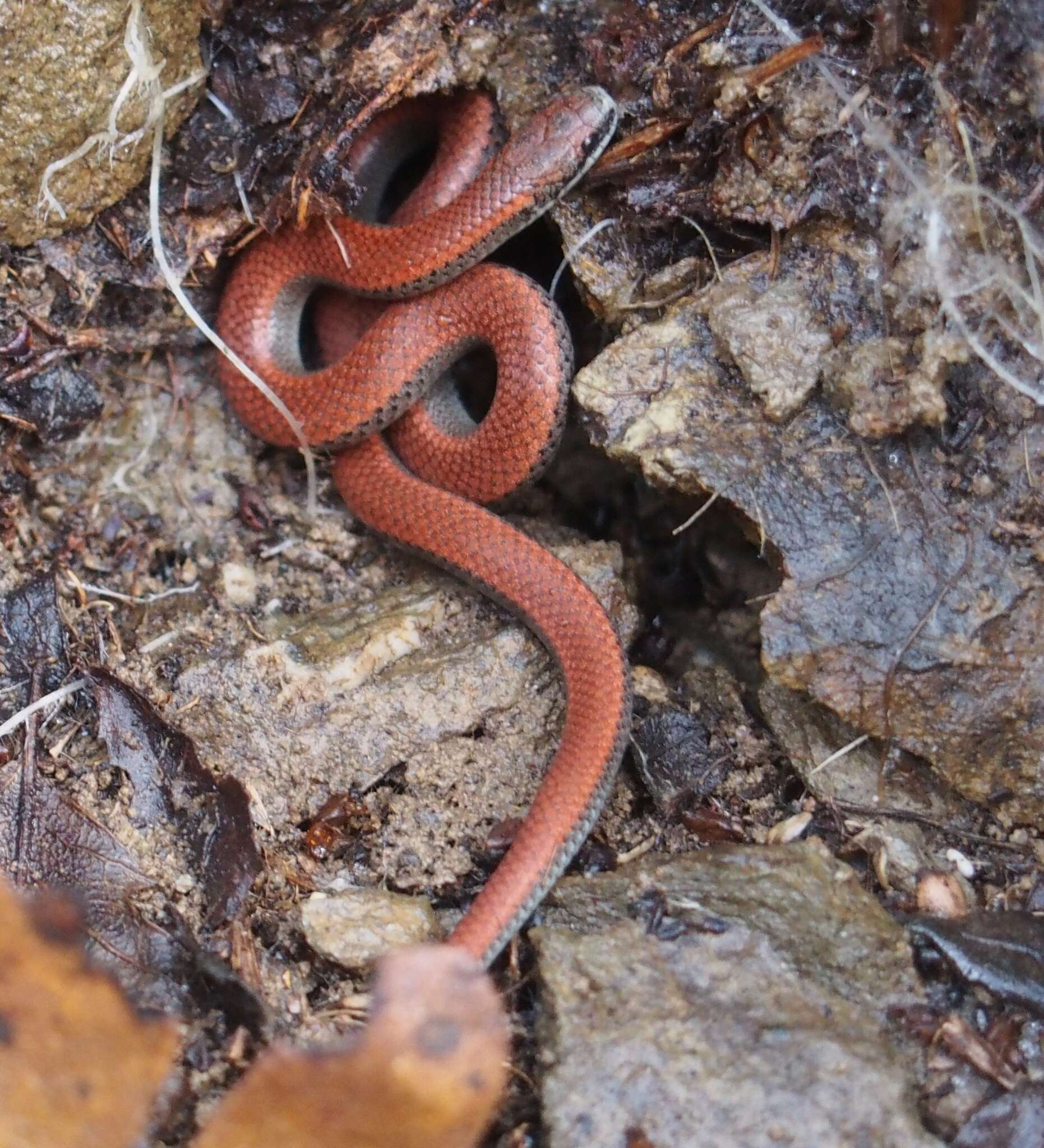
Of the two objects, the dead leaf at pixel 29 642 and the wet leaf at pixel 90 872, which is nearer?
the wet leaf at pixel 90 872

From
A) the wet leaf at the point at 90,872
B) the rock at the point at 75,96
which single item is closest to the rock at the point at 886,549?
the wet leaf at the point at 90,872

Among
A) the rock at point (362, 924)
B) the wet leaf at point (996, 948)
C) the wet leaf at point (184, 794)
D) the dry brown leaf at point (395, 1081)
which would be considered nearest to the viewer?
the dry brown leaf at point (395, 1081)

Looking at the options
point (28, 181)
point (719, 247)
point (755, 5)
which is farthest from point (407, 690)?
point (755, 5)

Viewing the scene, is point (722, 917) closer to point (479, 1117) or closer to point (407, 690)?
point (479, 1117)

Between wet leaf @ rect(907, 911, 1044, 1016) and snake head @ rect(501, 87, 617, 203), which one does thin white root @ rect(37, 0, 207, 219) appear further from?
wet leaf @ rect(907, 911, 1044, 1016)

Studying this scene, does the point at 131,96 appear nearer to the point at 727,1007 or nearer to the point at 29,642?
the point at 29,642

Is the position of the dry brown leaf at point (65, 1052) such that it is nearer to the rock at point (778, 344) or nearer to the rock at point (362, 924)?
the rock at point (362, 924)
